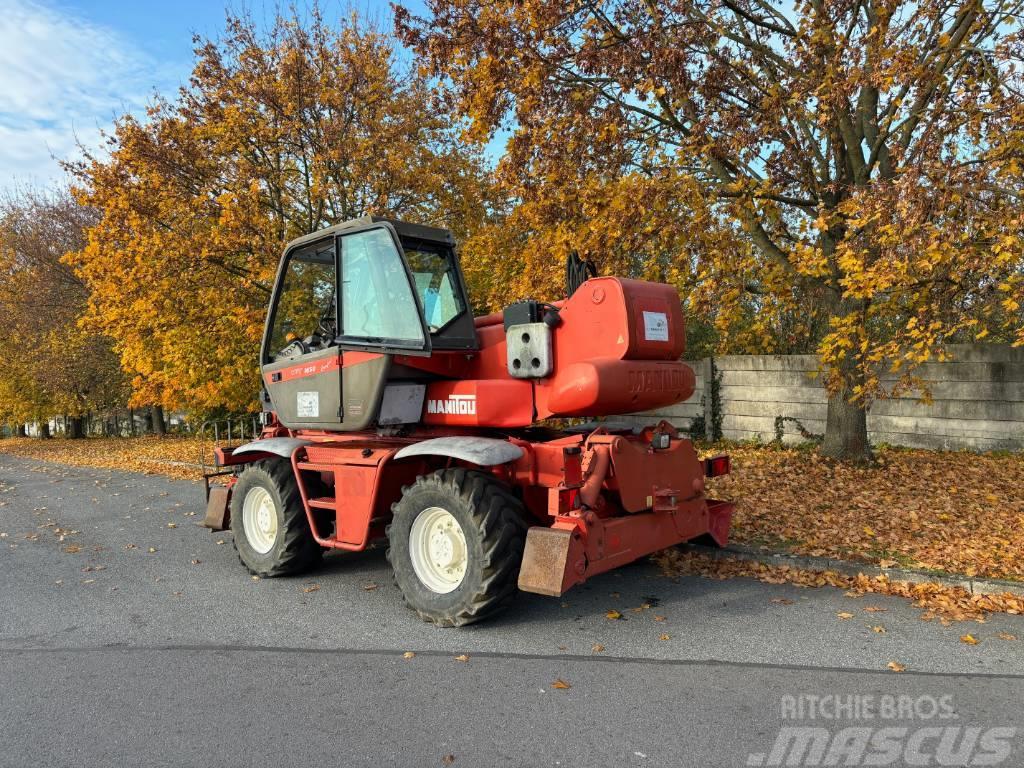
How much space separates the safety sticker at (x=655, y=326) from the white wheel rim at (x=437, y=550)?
1905mm

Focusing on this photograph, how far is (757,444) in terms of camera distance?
12992mm

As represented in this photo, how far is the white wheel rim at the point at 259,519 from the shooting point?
668 cm

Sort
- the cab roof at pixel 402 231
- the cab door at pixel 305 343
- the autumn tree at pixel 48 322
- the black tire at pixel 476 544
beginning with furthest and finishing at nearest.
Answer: the autumn tree at pixel 48 322, the cab door at pixel 305 343, the cab roof at pixel 402 231, the black tire at pixel 476 544

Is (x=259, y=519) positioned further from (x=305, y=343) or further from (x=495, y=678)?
(x=495, y=678)

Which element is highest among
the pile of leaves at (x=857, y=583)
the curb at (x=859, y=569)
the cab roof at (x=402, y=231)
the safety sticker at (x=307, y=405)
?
the cab roof at (x=402, y=231)

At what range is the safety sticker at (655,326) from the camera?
17.4ft

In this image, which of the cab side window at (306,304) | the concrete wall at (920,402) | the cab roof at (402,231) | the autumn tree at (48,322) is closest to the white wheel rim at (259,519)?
the cab side window at (306,304)

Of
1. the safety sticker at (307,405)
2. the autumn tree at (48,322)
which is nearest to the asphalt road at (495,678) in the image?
the safety sticker at (307,405)

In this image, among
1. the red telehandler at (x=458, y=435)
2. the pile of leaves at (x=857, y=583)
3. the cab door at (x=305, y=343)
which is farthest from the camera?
the cab door at (x=305, y=343)

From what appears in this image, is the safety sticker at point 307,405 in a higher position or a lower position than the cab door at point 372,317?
lower

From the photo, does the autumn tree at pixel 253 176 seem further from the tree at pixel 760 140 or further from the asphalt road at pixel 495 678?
the asphalt road at pixel 495 678

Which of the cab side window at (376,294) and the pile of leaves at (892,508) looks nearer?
the cab side window at (376,294)

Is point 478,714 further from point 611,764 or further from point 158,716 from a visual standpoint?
point 158,716

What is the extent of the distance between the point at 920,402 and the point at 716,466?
18.1 ft
